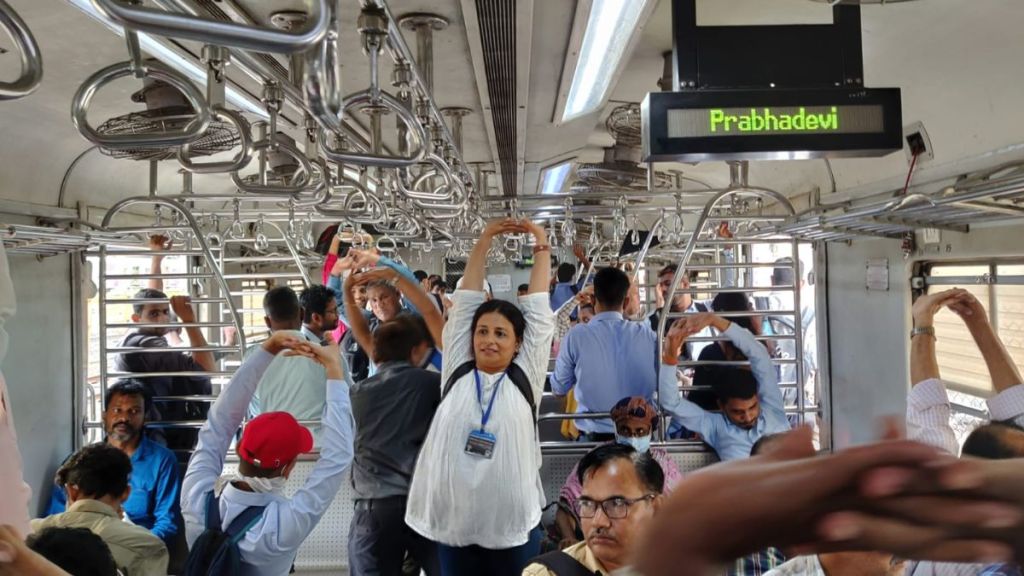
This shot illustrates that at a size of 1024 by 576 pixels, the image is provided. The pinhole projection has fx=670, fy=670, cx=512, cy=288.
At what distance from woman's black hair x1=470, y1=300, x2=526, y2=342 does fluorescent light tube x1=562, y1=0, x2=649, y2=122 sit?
Result: 4.10 feet

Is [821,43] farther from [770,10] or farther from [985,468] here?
[985,468]

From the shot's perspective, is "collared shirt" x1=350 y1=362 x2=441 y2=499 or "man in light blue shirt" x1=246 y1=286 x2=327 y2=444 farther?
"man in light blue shirt" x1=246 y1=286 x2=327 y2=444

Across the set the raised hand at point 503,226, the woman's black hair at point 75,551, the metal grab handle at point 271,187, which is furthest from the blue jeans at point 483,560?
the metal grab handle at point 271,187

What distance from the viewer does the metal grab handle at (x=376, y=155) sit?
1596 millimetres

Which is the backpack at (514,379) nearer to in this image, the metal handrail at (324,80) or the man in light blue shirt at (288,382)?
the man in light blue shirt at (288,382)

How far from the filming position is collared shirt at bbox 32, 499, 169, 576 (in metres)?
2.43

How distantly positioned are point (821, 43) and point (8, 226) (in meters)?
3.97

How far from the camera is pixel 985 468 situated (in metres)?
0.43

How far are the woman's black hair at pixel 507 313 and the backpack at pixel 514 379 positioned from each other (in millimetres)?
145

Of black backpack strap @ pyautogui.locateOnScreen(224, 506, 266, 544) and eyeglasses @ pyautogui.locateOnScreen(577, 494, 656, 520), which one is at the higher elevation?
eyeglasses @ pyautogui.locateOnScreen(577, 494, 656, 520)

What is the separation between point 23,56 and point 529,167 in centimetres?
578

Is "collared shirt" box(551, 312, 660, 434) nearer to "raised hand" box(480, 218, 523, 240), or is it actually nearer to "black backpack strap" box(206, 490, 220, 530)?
"raised hand" box(480, 218, 523, 240)

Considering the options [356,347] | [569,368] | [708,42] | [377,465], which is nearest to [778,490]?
[708,42]

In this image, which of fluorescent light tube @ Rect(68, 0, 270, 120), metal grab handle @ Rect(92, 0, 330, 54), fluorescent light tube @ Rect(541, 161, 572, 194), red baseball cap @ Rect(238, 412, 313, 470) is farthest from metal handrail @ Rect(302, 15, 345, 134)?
fluorescent light tube @ Rect(541, 161, 572, 194)
